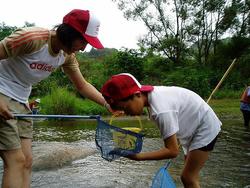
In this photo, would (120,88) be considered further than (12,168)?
No

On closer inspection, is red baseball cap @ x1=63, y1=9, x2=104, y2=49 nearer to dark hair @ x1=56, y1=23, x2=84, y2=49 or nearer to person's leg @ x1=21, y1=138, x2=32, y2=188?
dark hair @ x1=56, y1=23, x2=84, y2=49

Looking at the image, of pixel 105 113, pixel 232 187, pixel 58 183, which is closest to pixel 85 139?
pixel 58 183

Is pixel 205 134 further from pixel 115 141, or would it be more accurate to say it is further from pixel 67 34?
pixel 67 34

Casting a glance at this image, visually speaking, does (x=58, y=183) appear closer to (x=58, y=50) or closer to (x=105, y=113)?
(x=58, y=50)

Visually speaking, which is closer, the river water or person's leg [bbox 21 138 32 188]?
person's leg [bbox 21 138 32 188]

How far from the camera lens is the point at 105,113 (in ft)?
49.4

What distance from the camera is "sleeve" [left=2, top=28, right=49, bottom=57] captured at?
9.10ft

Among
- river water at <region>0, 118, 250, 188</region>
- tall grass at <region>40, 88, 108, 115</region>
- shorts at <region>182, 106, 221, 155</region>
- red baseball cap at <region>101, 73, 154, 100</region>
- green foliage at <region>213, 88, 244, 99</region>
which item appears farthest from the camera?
green foliage at <region>213, 88, 244, 99</region>

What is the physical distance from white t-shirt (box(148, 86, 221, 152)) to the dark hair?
670mm

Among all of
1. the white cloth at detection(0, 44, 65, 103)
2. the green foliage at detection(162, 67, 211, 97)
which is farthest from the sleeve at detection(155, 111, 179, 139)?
the green foliage at detection(162, 67, 211, 97)

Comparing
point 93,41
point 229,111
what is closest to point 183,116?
point 93,41

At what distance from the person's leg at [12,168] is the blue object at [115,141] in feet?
2.17

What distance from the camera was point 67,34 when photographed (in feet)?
9.45

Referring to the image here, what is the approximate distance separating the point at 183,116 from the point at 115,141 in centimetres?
56
